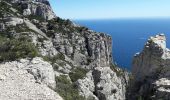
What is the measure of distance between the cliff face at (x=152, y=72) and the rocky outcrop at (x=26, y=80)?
12.0 m

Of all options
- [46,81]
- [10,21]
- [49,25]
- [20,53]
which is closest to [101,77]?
[20,53]

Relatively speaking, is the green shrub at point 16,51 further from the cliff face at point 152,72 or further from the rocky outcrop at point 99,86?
the cliff face at point 152,72

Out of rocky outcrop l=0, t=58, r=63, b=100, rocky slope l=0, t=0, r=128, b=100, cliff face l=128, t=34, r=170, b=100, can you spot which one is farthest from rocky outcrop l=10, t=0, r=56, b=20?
rocky outcrop l=0, t=58, r=63, b=100

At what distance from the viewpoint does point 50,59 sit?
273 feet

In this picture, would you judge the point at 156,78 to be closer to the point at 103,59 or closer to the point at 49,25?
the point at 49,25

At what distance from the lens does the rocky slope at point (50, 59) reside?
36062 millimetres

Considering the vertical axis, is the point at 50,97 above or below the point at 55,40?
above

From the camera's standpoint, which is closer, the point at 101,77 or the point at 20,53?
the point at 20,53

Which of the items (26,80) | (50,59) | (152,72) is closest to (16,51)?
(26,80)

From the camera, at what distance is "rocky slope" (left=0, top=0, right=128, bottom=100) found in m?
36.1

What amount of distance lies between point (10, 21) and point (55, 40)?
556 inches

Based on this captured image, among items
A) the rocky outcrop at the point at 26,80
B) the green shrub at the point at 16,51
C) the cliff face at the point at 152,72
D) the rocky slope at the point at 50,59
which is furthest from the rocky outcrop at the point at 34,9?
the rocky outcrop at the point at 26,80

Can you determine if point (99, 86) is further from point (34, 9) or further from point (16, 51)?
point (34, 9)

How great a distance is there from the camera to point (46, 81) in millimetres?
37000
